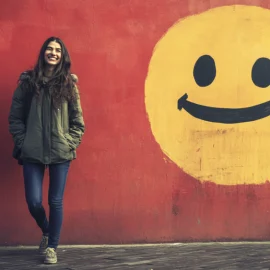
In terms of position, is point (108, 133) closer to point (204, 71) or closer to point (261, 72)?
point (204, 71)

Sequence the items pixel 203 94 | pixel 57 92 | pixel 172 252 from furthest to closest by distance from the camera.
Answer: pixel 203 94 → pixel 172 252 → pixel 57 92

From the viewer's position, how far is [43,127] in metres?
5.28

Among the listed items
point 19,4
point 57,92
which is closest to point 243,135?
point 57,92

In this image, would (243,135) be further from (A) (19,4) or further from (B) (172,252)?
(A) (19,4)

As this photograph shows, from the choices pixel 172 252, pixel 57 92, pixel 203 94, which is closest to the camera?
pixel 57 92

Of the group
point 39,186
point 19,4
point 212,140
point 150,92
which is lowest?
point 39,186

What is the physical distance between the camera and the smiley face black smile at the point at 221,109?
6305 millimetres

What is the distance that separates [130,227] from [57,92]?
165 centimetres

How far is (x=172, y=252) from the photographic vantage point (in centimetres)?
586

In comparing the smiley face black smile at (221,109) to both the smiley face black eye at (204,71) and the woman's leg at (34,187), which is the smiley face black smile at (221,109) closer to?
the smiley face black eye at (204,71)

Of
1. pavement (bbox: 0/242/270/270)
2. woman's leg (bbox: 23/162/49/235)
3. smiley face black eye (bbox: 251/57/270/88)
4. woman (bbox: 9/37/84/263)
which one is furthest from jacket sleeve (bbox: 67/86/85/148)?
smiley face black eye (bbox: 251/57/270/88)

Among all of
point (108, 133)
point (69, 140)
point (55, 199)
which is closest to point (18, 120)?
point (69, 140)

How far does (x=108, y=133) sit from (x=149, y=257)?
4.18ft

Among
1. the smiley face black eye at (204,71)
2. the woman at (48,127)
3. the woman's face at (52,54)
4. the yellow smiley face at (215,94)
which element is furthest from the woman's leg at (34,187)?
the smiley face black eye at (204,71)
